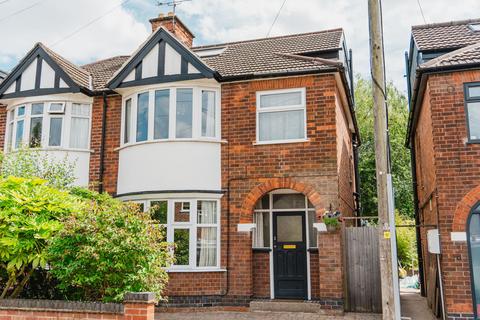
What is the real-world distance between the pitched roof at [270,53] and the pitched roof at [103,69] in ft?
10.1

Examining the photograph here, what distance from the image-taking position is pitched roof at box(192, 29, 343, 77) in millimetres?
13156

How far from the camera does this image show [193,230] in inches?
495

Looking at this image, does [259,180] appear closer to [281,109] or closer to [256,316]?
[281,109]

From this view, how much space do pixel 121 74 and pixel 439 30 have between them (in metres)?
9.51

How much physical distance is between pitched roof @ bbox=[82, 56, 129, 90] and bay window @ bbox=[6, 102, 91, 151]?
1064mm

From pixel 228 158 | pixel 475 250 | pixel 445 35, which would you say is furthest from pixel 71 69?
pixel 475 250

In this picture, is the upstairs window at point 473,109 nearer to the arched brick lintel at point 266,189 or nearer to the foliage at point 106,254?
the arched brick lintel at point 266,189

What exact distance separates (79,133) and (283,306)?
8.20 metres

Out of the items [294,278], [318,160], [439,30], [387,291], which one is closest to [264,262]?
[294,278]

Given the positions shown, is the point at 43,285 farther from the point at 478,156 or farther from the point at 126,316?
the point at 478,156

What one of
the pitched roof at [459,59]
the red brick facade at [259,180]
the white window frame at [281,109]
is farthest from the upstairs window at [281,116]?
the pitched roof at [459,59]

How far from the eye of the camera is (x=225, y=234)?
1260 cm

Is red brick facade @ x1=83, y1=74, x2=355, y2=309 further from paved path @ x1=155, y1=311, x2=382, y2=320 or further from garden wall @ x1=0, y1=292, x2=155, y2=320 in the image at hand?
garden wall @ x1=0, y1=292, x2=155, y2=320

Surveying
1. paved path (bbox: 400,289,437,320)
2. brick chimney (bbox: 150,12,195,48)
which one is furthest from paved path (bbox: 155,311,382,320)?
brick chimney (bbox: 150,12,195,48)
